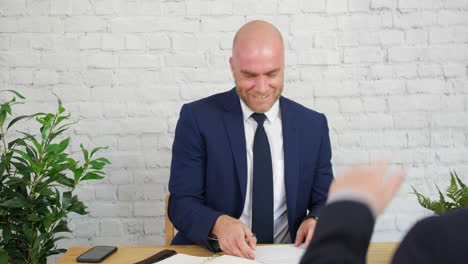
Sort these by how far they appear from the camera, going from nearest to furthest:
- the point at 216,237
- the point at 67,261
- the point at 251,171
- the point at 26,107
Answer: the point at 67,261 → the point at 216,237 → the point at 251,171 → the point at 26,107

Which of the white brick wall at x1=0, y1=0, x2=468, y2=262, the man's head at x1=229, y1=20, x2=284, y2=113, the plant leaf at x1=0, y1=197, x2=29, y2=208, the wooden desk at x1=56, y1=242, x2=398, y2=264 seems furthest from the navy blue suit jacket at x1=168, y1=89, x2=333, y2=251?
the white brick wall at x1=0, y1=0, x2=468, y2=262

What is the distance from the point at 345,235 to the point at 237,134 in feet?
4.01

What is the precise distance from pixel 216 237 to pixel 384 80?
4.77ft

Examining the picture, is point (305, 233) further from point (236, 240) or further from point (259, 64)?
point (259, 64)

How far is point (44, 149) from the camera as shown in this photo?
1.81 meters

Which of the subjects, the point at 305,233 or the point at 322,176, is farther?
the point at 322,176

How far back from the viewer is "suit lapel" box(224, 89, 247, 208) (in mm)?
1686

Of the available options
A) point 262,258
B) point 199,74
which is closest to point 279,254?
point 262,258

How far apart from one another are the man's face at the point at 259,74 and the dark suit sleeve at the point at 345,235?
115 cm

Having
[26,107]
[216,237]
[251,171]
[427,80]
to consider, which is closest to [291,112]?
[251,171]

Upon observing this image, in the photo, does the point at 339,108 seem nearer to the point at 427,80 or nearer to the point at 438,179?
the point at 427,80

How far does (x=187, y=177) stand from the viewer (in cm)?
168

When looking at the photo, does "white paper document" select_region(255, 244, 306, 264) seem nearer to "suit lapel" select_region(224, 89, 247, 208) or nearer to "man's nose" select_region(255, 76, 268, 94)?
"suit lapel" select_region(224, 89, 247, 208)

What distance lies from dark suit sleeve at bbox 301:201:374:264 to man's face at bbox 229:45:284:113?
1146mm
